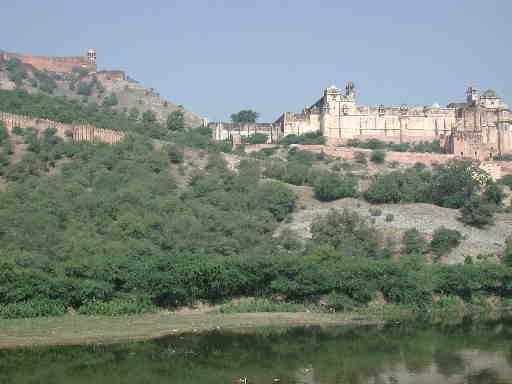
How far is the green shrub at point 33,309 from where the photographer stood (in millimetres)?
35844

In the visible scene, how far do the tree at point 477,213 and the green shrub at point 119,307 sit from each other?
69.2ft

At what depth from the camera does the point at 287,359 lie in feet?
96.6

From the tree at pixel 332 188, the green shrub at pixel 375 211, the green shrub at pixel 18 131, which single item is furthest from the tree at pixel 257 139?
the green shrub at pixel 375 211

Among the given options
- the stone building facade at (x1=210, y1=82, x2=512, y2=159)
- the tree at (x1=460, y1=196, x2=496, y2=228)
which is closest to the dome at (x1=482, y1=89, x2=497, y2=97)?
the stone building facade at (x1=210, y1=82, x2=512, y2=159)

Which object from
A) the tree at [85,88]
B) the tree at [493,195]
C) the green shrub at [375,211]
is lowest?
the green shrub at [375,211]

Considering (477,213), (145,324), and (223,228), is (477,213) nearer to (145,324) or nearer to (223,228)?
(223,228)

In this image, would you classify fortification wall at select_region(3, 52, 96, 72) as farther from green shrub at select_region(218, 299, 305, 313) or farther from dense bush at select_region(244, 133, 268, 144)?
green shrub at select_region(218, 299, 305, 313)

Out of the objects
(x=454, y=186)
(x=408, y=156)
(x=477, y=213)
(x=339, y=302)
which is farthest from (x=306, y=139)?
(x=339, y=302)

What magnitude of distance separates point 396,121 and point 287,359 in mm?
47204

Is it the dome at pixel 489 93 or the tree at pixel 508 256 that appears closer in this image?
the tree at pixel 508 256

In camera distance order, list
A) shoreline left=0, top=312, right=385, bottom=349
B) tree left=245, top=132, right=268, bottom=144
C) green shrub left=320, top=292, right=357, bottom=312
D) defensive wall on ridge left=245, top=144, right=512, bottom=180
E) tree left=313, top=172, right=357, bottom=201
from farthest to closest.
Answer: tree left=245, top=132, right=268, bottom=144 < defensive wall on ridge left=245, top=144, right=512, bottom=180 < tree left=313, top=172, right=357, bottom=201 < green shrub left=320, top=292, right=357, bottom=312 < shoreline left=0, top=312, right=385, bottom=349

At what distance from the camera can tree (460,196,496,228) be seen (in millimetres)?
51125

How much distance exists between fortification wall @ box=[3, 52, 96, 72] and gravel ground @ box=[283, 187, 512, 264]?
162ft

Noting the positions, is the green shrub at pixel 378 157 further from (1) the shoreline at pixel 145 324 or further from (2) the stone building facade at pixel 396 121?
(1) the shoreline at pixel 145 324
